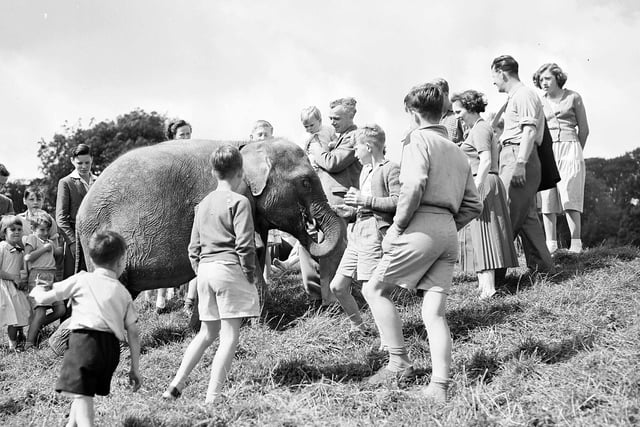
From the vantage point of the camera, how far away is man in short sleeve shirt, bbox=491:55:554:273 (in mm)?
8203

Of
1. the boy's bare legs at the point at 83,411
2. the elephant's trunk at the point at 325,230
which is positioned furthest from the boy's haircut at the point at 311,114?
the boy's bare legs at the point at 83,411

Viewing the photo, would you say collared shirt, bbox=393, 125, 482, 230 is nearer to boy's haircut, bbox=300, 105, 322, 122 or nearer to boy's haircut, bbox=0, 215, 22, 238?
boy's haircut, bbox=300, 105, 322, 122

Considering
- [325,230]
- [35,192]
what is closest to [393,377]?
[325,230]

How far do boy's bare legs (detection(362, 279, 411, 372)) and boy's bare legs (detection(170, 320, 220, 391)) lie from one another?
47.0 inches

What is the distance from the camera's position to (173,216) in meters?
7.58

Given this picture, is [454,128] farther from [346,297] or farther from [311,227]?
[346,297]

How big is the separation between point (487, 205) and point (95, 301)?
15.1ft

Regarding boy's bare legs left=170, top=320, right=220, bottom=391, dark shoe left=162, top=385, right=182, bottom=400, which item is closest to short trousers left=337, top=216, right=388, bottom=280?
boy's bare legs left=170, top=320, right=220, bottom=391

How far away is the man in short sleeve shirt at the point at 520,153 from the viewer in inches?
323

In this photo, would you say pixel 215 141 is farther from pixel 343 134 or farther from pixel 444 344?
pixel 444 344

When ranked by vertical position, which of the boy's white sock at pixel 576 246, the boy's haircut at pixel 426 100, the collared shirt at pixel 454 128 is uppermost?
the boy's haircut at pixel 426 100

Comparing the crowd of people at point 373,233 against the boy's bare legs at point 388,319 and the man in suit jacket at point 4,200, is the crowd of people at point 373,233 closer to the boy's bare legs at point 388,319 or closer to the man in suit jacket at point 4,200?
the boy's bare legs at point 388,319

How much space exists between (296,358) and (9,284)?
5246 mm

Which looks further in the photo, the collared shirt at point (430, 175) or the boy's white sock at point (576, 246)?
the boy's white sock at point (576, 246)
